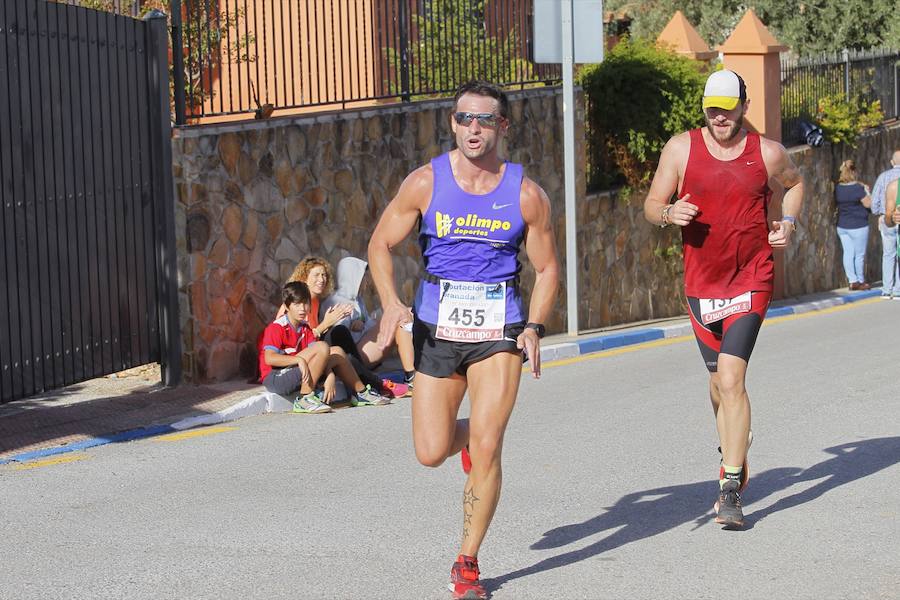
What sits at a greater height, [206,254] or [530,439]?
[206,254]

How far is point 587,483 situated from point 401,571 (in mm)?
2057

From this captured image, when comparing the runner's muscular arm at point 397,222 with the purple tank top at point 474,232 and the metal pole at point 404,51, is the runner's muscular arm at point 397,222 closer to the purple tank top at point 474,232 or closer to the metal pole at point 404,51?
the purple tank top at point 474,232

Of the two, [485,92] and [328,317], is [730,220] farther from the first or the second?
[328,317]

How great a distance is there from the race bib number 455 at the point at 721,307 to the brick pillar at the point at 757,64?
13.0m

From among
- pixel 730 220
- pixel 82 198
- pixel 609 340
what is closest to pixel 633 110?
pixel 609 340

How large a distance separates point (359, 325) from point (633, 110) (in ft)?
21.4

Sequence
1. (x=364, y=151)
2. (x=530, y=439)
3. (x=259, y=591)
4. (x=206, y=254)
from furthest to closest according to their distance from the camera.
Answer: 1. (x=364, y=151)
2. (x=206, y=254)
3. (x=530, y=439)
4. (x=259, y=591)

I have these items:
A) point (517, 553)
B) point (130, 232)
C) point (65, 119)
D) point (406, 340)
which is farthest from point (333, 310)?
point (517, 553)

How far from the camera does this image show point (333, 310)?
1177cm

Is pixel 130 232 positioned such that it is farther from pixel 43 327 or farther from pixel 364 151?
pixel 364 151

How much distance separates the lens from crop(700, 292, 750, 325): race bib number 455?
7738 mm

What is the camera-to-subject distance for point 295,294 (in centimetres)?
1154

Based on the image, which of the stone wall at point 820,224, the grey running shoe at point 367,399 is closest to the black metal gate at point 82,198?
the grey running shoe at point 367,399

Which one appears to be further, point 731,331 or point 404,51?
point 404,51
